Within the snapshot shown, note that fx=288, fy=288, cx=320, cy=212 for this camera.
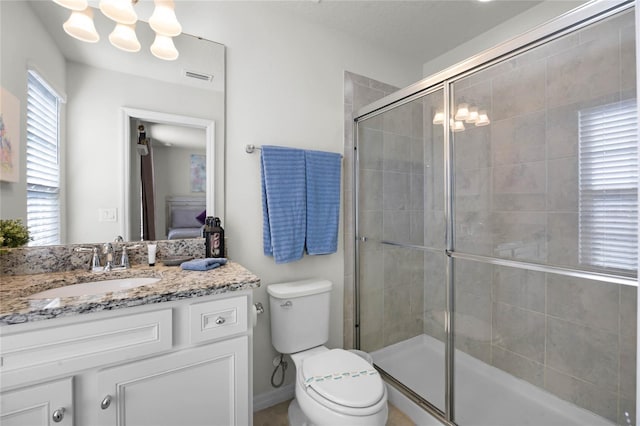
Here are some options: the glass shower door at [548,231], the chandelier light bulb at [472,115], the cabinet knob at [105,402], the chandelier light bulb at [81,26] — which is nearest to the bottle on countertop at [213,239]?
the cabinet knob at [105,402]

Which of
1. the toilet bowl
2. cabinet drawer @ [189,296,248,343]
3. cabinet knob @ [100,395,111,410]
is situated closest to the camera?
cabinet knob @ [100,395,111,410]

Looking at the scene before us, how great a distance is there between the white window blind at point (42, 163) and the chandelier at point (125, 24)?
28 centimetres

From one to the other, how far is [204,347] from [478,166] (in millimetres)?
1741

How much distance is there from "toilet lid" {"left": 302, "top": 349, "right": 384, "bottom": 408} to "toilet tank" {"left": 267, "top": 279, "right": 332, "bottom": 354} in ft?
0.68

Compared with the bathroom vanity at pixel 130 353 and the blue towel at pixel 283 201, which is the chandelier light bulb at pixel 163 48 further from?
the bathroom vanity at pixel 130 353

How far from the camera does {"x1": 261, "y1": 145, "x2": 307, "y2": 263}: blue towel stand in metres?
1.69

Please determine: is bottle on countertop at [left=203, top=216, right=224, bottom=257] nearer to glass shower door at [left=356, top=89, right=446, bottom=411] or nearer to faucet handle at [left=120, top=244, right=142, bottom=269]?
faucet handle at [left=120, top=244, right=142, bottom=269]

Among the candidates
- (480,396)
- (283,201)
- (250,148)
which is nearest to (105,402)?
(283,201)

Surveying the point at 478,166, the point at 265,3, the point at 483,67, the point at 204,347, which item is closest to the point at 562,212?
the point at 478,166

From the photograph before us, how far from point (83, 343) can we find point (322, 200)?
4.36 ft

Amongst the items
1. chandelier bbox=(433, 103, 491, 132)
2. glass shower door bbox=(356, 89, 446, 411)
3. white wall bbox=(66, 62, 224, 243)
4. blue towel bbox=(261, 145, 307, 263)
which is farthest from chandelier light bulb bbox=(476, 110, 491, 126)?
white wall bbox=(66, 62, 224, 243)

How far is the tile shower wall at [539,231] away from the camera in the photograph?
138cm

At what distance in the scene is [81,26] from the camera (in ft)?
4.09

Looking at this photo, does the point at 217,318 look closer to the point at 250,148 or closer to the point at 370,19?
the point at 250,148
